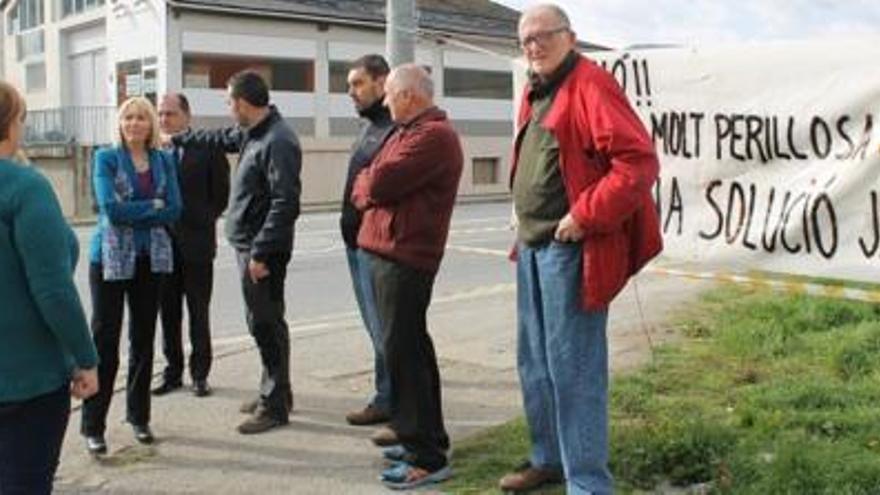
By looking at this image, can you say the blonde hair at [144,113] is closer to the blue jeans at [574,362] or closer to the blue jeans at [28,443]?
the blue jeans at [574,362]

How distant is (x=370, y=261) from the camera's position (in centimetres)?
527

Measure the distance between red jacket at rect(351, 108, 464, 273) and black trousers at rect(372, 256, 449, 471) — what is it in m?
0.09

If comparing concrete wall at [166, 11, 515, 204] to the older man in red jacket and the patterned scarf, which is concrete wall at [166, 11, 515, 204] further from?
the older man in red jacket

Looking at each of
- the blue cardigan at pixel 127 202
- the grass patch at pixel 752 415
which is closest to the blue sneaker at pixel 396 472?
the grass patch at pixel 752 415

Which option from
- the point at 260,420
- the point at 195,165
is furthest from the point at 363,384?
the point at 195,165

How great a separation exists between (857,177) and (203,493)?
321 cm

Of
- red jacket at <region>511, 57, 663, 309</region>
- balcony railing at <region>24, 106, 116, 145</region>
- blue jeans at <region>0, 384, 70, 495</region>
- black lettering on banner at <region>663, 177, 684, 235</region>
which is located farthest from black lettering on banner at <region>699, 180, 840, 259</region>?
balcony railing at <region>24, 106, 116, 145</region>

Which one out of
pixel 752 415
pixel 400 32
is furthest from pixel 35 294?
pixel 400 32

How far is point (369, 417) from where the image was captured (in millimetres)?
6145

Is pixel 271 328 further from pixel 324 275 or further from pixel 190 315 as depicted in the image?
pixel 324 275

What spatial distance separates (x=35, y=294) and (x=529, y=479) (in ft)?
7.70

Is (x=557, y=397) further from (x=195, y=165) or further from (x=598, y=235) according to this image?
(x=195, y=165)

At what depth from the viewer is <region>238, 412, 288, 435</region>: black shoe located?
598 centimetres

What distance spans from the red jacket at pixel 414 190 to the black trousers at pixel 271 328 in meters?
0.95
